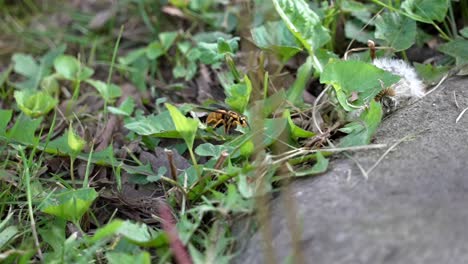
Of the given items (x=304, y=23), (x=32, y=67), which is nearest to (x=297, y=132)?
(x=304, y=23)

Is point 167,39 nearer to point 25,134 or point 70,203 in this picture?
point 25,134

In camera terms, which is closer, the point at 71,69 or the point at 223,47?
the point at 223,47

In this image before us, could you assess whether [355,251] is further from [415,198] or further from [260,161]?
[260,161]

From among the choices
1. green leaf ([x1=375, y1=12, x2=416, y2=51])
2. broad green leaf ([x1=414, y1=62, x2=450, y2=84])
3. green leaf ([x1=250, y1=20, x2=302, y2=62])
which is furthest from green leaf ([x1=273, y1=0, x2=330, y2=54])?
broad green leaf ([x1=414, y1=62, x2=450, y2=84])

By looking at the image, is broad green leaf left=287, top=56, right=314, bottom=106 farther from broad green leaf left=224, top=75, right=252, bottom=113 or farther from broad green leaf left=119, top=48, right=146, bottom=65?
broad green leaf left=119, top=48, right=146, bottom=65

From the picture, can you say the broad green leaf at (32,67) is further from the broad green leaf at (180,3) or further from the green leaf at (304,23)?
the green leaf at (304,23)


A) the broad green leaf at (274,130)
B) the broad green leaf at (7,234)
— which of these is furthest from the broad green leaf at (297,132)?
the broad green leaf at (7,234)
